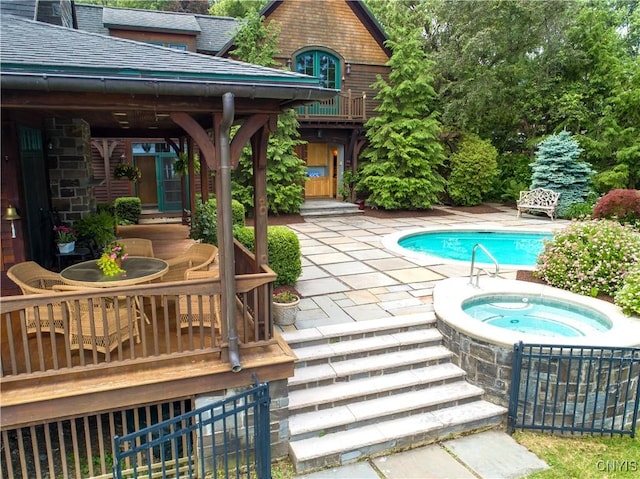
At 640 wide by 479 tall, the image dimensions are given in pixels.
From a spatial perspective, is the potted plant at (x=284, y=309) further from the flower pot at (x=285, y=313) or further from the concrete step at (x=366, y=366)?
the concrete step at (x=366, y=366)

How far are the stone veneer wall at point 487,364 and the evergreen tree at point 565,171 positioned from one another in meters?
11.9

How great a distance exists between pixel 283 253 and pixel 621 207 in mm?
10356

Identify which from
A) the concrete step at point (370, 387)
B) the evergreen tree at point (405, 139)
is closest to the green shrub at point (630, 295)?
the concrete step at point (370, 387)

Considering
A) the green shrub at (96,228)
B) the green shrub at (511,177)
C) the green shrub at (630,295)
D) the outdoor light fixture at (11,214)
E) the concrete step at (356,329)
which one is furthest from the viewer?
the green shrub at (511,177)

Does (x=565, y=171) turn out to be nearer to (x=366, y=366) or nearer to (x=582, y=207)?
(x=582, y=207)

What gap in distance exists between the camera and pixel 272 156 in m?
14.2

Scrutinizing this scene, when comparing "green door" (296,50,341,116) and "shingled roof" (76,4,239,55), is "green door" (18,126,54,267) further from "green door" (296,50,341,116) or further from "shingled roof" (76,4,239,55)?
"green door" (296,50,341,116)

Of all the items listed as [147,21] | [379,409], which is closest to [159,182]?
[147,21]

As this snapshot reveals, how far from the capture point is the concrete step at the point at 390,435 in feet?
14.4

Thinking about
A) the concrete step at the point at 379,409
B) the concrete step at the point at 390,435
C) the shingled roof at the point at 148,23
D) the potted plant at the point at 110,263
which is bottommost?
the concrete step at the point at 390,435

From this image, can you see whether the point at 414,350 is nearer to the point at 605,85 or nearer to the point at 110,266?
the point at 110,266

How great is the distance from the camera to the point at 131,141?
15391 mm

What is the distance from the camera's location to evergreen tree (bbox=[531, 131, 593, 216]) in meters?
15.2

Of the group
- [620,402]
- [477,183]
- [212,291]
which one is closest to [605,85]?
[477,183]
